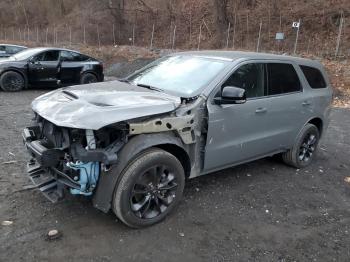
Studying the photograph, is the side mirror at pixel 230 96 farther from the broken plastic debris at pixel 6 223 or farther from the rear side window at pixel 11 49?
the rear side window at pixel 11 49

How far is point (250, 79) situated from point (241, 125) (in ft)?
2.10

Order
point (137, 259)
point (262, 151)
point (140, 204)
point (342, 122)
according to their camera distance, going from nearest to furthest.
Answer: point (137, 259)
point (140, 204)
point (262, 151)
point (342, 122)

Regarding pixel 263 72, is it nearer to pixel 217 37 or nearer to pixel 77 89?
pixel 77 89

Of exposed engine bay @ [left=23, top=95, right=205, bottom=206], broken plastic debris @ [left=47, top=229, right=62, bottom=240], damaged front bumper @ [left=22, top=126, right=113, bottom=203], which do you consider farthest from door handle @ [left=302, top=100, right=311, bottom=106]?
broken plastic debris @ [left=47, top=229, right=62, bottom=240]

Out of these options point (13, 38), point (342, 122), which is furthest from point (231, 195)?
point (13, 38)

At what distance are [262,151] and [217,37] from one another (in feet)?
63.9

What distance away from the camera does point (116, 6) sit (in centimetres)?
3180

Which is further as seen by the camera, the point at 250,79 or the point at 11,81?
the point at 11,81

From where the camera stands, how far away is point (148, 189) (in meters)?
4.05

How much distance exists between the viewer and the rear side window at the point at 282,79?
5.36 metres

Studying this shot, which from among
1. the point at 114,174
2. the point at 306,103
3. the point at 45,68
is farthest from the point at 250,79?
the point at 45,68

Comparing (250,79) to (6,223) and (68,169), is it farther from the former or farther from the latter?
(6,223)

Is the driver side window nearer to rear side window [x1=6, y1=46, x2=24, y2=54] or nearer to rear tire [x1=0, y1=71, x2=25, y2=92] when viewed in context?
rear tire [x1=0, y1=71, x2=25, y2=92]

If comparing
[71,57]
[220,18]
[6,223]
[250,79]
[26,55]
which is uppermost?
[220,18]
